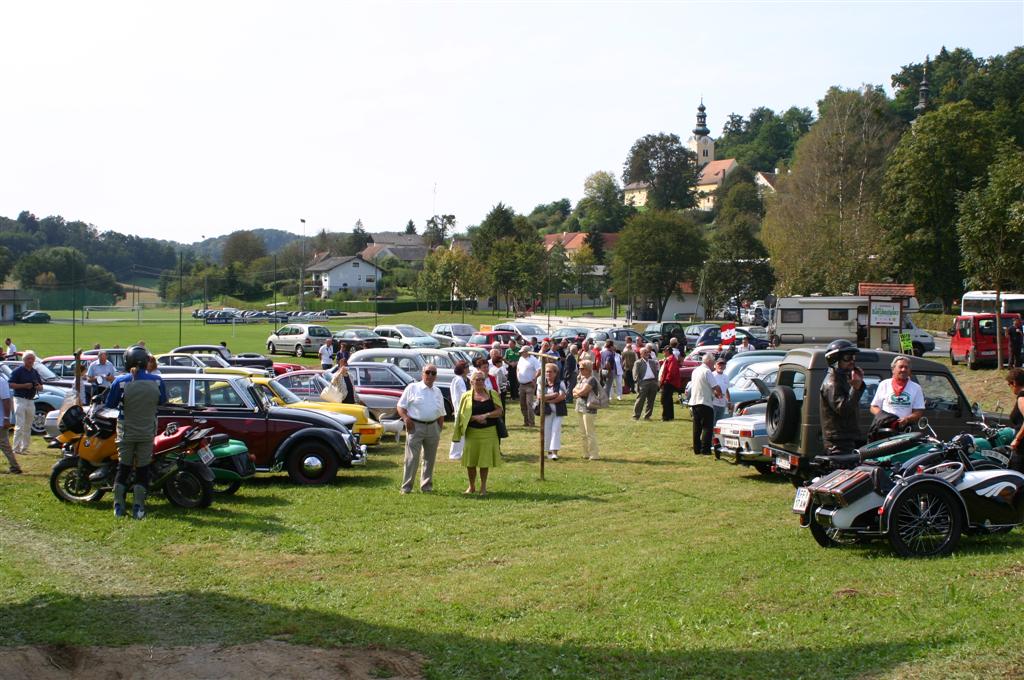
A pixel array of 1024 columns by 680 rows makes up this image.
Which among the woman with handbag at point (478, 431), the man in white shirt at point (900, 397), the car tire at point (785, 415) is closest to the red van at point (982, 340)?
the car tire at point (785, 415)

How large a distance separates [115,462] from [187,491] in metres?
0.97

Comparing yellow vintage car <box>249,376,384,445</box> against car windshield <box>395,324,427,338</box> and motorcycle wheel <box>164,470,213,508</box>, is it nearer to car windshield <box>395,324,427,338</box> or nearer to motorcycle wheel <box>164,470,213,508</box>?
motorcycle wheel <box>164,470,213,508</box>

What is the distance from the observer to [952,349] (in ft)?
124

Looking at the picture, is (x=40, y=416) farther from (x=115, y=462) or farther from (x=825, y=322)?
(x=825, y=322)

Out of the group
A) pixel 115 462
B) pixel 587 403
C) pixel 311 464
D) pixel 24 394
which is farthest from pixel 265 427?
pixel 24 394

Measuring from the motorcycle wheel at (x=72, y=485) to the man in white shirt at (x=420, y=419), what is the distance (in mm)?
3878

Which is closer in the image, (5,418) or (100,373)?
(5,418)

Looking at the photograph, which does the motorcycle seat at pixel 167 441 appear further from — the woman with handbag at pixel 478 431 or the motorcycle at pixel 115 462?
→ the woman with handbag at pixel 478 431

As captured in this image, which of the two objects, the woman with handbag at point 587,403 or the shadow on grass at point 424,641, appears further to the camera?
the woman with handbag at point 587,403

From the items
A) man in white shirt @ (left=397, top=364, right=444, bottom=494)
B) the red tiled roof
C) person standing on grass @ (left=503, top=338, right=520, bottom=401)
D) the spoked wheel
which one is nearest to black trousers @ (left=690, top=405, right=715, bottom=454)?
man in white shirt @ (left=397, top=364, right=444, bottom=494)

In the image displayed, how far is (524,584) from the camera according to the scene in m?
8.53

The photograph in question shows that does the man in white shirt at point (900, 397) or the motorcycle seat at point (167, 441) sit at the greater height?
the man in white shirt at point (900, 397)

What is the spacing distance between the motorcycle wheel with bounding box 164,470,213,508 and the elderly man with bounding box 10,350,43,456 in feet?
20.3

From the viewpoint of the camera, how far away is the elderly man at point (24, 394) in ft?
54.7
